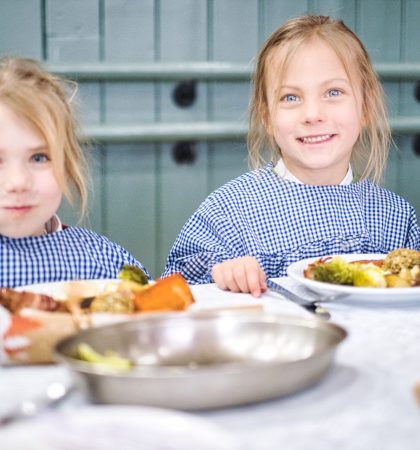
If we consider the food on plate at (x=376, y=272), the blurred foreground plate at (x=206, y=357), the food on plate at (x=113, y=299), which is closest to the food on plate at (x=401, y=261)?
the food on plate at (x=376, y=272)

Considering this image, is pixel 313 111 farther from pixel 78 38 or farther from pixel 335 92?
pixel 78 38

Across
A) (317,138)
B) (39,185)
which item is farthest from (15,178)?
(317,138)

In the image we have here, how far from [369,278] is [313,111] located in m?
A: 0.65

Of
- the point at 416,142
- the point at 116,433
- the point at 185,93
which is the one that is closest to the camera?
the point at 116,433

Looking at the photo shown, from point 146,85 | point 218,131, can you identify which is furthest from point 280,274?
point 146,85

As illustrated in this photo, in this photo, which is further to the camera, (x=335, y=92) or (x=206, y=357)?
(x=335, y=92)

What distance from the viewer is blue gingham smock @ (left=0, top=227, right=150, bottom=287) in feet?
4.65

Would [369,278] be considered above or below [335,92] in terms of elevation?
below

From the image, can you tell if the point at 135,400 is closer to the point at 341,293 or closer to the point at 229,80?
the point at 341,293

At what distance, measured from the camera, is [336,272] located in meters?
1.19

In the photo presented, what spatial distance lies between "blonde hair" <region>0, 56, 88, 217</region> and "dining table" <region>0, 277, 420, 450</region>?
0.64 meters

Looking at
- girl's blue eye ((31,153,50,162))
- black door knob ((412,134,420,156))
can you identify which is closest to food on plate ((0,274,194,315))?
girl's blue eye ((31,153,50,162))

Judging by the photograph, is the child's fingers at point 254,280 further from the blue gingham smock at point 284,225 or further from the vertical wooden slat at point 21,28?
the vertical wooden slat at point 21,28

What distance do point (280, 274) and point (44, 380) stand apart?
3.32 feet
